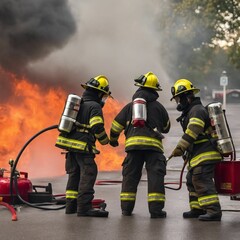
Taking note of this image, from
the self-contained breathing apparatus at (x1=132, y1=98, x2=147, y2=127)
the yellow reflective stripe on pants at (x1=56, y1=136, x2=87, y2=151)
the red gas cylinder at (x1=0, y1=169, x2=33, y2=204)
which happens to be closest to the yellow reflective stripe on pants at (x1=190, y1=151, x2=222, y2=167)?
the self-contained breathing apparatus at (x1=132, y1=98, x2=147, y2=127)

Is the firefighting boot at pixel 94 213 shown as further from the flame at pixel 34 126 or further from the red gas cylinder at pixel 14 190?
the flame at pixel 34 126

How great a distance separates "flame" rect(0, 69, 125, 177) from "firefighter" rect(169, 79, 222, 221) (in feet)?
17.5

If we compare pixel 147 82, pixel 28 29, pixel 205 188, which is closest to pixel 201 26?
pixel 28 29

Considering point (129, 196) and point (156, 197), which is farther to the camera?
point (129, 196)

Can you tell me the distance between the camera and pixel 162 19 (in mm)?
31047

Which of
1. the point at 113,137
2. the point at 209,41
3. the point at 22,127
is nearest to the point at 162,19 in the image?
the point at 209,41

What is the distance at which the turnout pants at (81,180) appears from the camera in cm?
749

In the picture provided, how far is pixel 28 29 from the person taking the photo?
12.6m

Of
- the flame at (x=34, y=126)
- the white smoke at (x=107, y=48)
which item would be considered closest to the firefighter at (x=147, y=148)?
the flame at (x=34, y=126)

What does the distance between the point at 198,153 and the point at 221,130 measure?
368mm

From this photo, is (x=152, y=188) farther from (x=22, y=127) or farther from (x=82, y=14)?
(x=82, y=14)

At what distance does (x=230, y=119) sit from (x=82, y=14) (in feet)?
54.4

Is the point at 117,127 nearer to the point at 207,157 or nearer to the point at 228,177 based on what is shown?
the point at 207,157

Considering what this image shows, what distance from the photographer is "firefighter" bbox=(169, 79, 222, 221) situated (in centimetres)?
707
